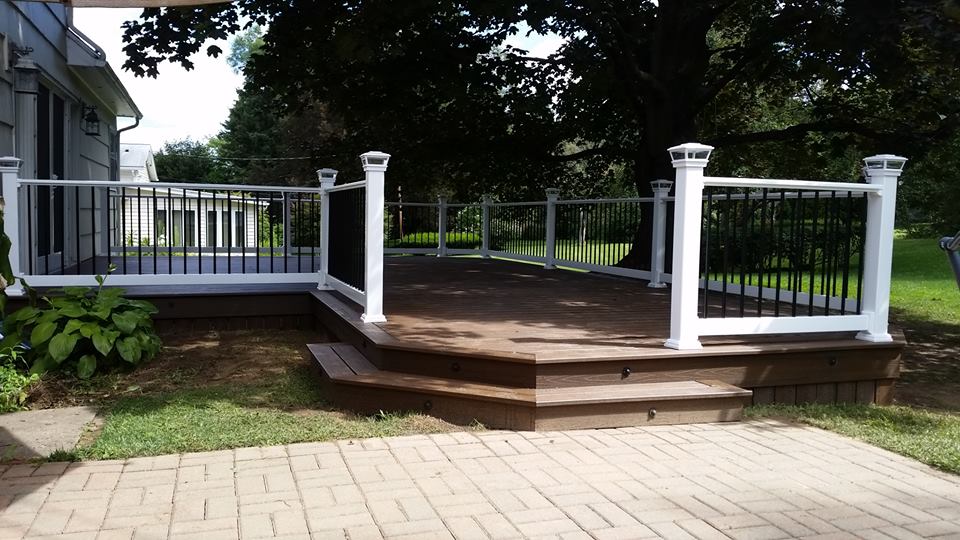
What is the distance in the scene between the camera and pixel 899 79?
324 inches

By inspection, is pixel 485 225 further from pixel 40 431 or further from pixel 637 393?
pixel 40 431

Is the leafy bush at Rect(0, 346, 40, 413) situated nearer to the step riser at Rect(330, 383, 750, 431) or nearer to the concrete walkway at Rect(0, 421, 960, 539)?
the concrete walkway at Rect(0, 421, 960, 539)

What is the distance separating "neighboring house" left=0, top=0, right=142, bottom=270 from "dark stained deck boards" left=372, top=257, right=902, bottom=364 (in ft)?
9.61

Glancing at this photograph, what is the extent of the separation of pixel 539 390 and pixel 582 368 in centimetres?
28

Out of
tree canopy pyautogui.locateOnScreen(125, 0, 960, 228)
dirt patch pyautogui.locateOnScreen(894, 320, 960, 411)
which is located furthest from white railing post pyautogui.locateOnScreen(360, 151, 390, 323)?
dirt patch pyautogui.locateOnScreen(894, 320, 960, 411)

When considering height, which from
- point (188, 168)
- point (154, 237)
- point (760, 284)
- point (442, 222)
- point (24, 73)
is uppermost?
point (188, 168)

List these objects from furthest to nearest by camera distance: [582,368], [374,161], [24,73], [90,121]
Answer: [90,121] → [24,73] → [374,161] → [582,368]

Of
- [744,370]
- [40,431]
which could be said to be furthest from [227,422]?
[744,370]

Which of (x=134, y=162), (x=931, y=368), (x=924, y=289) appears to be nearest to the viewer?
(x=931, y=368)

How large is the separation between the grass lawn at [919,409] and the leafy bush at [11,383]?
434 centimetres

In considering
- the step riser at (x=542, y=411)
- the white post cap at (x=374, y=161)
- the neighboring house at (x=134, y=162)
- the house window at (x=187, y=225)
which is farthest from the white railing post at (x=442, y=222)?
the neighboring house at (x=134, y=162)

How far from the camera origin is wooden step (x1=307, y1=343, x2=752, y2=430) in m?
4.03

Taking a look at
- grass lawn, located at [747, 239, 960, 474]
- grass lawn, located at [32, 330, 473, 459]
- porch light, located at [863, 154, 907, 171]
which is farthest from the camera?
porch light, located at [863, 154, 907, 171]

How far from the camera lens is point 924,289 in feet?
41.8
